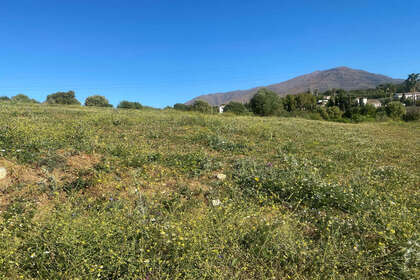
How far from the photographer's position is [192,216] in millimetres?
2730

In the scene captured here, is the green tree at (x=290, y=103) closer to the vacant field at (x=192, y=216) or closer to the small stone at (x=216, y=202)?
the vacant field at (x=192, y=216)

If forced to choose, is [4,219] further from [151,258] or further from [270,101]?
[270,101]

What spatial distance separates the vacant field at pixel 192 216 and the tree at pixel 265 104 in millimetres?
37362

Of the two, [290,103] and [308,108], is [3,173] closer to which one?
[290,103]

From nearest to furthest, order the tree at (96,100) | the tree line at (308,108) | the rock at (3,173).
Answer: the rock at (3,173), the tree line at (308,108), the tree at (96,100)

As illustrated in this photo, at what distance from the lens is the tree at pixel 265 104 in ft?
138

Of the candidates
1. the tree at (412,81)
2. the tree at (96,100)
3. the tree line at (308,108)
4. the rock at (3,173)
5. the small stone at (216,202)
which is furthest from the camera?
the tree at (412,81)

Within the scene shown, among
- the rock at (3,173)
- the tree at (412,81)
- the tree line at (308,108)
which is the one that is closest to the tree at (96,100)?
the tree line at (308,108)

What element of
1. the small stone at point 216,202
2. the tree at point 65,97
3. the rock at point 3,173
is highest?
the tree at point 65,97

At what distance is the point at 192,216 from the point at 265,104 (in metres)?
41.8

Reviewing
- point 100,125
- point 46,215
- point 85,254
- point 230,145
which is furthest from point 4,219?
point 100,125

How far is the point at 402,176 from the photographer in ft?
15.2

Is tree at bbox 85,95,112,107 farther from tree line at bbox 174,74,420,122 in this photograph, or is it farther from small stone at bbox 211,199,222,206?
small stone at bbox 211,199,222,206

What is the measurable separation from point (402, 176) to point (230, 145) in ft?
13.5
